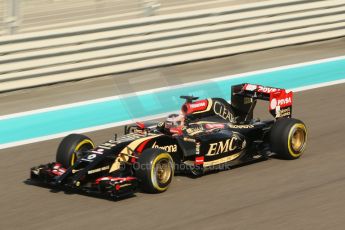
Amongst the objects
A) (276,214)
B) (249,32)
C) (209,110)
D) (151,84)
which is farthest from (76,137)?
(249,32)

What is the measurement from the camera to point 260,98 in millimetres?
10008

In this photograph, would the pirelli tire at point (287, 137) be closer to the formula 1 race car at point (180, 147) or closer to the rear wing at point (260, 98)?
the formula 1 race car at point (180, 147)

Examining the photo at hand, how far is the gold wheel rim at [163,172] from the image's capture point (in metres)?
8.38

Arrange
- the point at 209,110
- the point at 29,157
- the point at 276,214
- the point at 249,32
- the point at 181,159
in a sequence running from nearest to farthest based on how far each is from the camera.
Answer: the point at 276,214 < the point at 181,159 < the point at 209,110 < the point at 29,157 < the point at 249,32

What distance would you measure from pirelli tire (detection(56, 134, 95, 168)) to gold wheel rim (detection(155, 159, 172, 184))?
967mm

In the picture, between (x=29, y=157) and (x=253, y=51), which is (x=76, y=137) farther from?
(x=253, y=51)

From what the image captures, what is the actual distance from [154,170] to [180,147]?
2.37 feet

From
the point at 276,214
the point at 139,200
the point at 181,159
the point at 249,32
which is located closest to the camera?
the point at 276,214

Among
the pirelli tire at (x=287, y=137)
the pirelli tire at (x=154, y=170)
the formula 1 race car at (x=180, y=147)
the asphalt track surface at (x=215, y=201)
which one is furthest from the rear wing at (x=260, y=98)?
the pirelli tire at (x=154, y=170)

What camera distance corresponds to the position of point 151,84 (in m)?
9.20

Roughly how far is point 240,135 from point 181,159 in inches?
33.1

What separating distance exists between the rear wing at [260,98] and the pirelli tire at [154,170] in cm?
187

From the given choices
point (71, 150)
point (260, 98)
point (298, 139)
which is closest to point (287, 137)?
point (298, 139)

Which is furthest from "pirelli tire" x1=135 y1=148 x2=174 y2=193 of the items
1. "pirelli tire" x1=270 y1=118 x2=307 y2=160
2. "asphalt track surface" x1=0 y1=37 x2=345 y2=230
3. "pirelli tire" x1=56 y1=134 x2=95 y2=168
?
"pirelli tire" x1=270 y1=118 x2=307 y2=160
